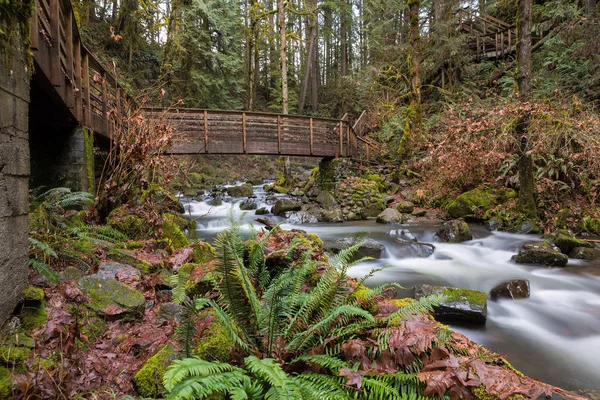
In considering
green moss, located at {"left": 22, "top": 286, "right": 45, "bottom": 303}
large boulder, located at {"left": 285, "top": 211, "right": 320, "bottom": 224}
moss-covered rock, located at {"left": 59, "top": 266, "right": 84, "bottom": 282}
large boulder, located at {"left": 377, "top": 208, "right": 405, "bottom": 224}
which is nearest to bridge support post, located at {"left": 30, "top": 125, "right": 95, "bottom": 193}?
moss-covered rock, located at {"left": 59, "top": 266, "right": 84, "bottom": 282}

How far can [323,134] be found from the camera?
14.8 metres

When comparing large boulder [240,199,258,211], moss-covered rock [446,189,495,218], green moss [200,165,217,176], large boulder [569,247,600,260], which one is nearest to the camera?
large boulder [569,247,600,260]

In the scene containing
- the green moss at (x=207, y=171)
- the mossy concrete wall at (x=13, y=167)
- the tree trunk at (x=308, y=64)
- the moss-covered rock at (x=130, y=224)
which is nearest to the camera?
the mossy concrete wall at (x=13, y=167)

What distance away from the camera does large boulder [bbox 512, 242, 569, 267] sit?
6.91 metres

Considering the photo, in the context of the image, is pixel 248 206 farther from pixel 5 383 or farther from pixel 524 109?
pixel 5 383

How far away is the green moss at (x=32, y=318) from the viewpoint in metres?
2.45

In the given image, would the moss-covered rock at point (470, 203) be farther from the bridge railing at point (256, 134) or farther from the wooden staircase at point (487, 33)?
the wooden staircase at point (487, 33)

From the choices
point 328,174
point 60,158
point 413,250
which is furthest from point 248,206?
point 60,158

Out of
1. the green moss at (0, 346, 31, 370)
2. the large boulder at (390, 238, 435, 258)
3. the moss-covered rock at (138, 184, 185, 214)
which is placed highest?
the moss-covered rock at (138, 184, 185, 214)

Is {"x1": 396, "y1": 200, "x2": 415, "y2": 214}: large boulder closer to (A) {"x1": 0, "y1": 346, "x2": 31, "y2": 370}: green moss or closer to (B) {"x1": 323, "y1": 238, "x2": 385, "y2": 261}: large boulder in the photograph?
(B) {"x1": 323, "y1": 238, "x2": 385, "y2": 261}: large boulder

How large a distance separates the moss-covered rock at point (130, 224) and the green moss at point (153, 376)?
3421 mm

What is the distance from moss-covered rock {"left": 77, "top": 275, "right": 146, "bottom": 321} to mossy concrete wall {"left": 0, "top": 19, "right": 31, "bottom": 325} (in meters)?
0.57

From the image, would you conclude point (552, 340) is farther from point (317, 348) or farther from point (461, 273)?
point (317, 348)

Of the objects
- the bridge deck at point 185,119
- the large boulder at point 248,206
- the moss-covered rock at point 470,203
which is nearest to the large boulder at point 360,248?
the bridge deck at point 185,119
